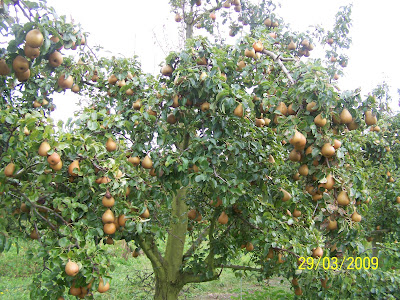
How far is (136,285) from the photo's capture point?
6477 mm

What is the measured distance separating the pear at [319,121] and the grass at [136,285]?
158 inches

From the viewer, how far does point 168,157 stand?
8.09 feet

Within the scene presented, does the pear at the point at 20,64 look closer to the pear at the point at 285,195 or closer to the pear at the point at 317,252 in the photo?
the pear at the point at 285,195

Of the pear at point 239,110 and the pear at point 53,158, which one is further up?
the pear at point 239,110

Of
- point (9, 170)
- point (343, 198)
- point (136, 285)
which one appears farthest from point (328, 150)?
point (136, 285)

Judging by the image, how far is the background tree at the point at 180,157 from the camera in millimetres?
1939

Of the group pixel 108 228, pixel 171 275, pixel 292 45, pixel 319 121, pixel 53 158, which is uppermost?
pixel 292 45

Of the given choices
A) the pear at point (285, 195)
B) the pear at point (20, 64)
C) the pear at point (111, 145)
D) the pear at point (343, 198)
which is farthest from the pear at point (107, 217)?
the pear at point (343, 198)

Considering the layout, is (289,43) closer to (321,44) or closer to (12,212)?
(321,44)

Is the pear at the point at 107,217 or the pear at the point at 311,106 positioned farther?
the pear at the point at 107,217

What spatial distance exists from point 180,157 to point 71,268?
109 cm

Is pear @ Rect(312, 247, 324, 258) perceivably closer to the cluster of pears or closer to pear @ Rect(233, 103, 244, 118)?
pear @ Rect(233, 103, 244, 118)

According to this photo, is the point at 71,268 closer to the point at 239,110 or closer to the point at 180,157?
the point at 180,157
